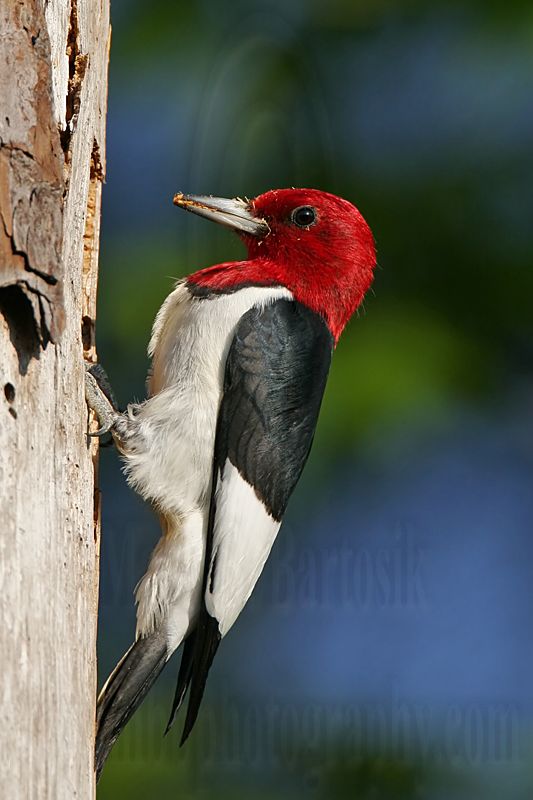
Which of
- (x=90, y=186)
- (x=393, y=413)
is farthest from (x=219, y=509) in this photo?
(x=393, y=413)

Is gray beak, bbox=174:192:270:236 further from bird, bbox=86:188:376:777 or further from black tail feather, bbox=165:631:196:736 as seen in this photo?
black tail feather, bbox=165:631:196:736

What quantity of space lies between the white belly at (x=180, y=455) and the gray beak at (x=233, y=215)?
494mm

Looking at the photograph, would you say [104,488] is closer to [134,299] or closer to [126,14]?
[134,299]

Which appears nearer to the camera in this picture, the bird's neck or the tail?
the tail

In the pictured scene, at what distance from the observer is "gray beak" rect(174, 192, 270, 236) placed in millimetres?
3656

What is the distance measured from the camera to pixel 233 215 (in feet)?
12.3

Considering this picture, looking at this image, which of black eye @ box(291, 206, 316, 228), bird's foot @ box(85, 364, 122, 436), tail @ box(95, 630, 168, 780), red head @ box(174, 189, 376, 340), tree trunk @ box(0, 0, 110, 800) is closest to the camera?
tree trunk @ box(0, 0, 110, 800)

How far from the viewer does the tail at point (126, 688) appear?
2.77m

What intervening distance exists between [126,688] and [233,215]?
1578mm

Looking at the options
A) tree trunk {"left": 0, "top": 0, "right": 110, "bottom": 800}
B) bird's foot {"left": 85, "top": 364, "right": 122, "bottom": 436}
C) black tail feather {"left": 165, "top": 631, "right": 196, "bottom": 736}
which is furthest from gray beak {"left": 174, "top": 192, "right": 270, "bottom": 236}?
black tail feather {"left": 165, "top": 631, "right": 196, "bottom": 736}

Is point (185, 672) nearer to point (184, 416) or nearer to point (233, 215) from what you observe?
point (184, 416)

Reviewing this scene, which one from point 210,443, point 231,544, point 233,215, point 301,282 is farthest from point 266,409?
point 233,215

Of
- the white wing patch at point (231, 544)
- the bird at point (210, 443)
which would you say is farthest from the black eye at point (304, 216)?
the white wing patch at point (231, 544)

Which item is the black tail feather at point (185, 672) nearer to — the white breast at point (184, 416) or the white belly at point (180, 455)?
the white belly at point (180, 455)
